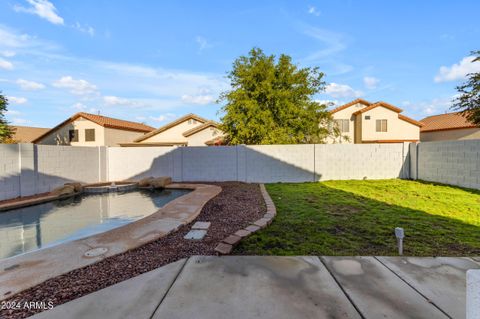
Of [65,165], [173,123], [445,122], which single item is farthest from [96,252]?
[445,122]

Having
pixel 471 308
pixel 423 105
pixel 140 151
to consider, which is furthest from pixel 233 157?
pixel 423 105

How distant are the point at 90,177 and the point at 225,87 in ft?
28.0

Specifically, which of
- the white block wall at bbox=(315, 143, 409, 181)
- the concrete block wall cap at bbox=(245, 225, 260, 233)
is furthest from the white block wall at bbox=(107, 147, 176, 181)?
the concrete block wall cap at bbox=(245, 225, 260, 233)

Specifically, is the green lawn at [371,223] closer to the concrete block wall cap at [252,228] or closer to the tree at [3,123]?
the concrete block wall cap at [252,228]

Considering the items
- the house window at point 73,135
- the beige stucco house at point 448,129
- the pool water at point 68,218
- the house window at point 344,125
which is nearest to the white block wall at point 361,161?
the pool water at point 68,218

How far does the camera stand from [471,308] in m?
1.09

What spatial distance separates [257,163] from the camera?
10.0 metres

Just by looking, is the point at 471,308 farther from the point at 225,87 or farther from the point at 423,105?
the point at 423,105

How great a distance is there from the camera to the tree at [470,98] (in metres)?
11.0

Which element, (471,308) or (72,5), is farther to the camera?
(72,5)

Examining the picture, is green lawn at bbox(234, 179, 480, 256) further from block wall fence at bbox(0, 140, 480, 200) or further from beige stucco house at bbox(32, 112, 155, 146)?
beige stucco house at bbox(32, 112, 155, 146)

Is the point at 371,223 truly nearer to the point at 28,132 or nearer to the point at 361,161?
the point at 361,161

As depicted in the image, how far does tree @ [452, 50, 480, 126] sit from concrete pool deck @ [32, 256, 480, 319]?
12394 millimetres

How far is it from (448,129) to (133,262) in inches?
1179
